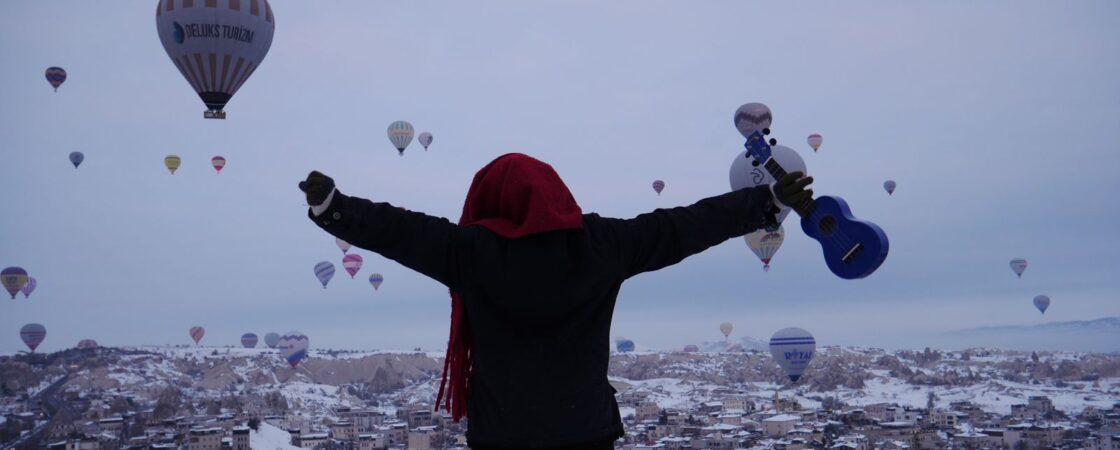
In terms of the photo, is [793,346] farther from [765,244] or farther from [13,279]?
[13,279]

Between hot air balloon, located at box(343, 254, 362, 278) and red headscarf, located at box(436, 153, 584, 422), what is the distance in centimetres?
2824

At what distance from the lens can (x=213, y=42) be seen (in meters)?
13.4

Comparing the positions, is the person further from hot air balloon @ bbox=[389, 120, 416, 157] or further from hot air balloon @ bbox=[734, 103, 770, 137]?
hot air balloon @ bbox=[389, 120, 416, 157]

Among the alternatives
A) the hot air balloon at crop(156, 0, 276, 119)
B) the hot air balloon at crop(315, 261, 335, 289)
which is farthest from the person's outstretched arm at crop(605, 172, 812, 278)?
the hot air balloon at crop(315, 261, 335, 289)

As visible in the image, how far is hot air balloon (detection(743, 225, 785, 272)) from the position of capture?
69.7 ft

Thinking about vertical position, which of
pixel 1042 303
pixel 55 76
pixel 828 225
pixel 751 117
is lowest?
pixel 828 225

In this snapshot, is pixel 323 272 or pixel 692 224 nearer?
pixel 692 224

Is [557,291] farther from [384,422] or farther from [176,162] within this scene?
[384,422]

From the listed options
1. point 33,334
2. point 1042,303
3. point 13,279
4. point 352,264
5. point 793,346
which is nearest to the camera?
point 793,346

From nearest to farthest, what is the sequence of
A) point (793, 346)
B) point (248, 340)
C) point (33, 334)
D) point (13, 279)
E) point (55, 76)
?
1. point (793, 346)
2. point (55, 76)
3. point (13, 279)
4. point (33, 334)
5. point (248, 340)

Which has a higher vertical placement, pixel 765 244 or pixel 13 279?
pixel 13 279

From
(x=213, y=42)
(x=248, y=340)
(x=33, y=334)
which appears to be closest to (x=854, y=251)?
(x=213, y=42)

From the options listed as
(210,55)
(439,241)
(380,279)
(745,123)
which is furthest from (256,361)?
(439,241)

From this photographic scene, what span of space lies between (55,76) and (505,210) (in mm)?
29064
